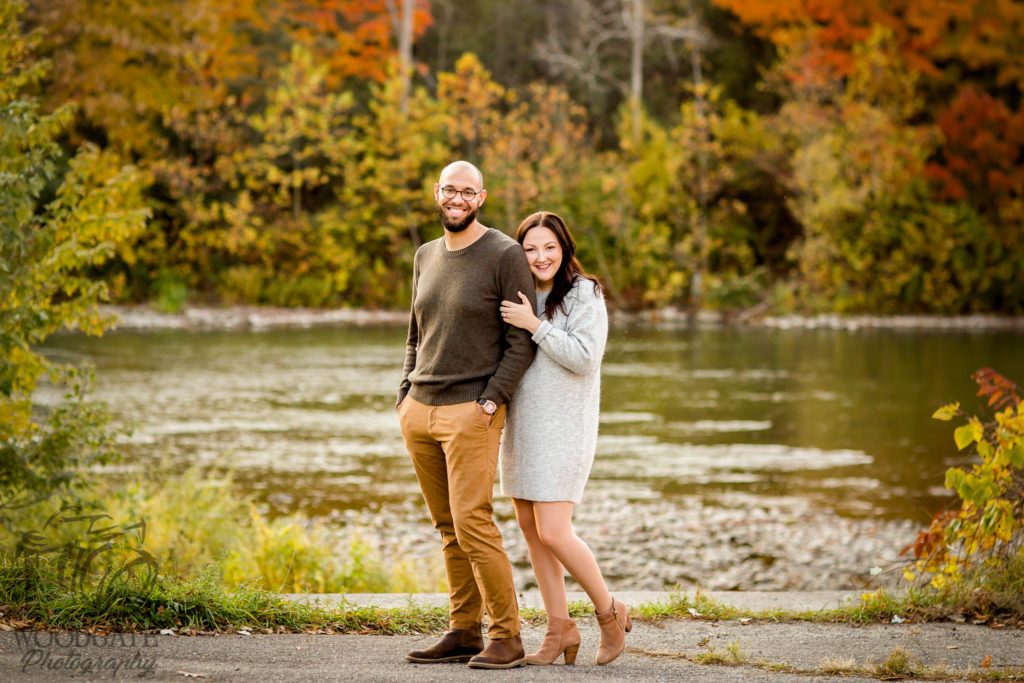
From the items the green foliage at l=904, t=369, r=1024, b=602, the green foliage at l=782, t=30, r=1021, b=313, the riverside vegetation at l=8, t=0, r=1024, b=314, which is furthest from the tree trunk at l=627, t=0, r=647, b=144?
the green foliage at l=904, t=369, r=1024, b=602

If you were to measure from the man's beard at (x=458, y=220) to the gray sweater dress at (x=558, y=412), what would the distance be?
0.50 meters

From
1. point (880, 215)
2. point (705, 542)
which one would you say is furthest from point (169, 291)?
point (705, 542)

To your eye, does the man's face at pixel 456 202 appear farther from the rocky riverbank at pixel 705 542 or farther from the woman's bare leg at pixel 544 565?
the rocky riverbank at pixel 705 542

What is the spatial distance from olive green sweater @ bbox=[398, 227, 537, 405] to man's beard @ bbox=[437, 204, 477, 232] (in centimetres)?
9

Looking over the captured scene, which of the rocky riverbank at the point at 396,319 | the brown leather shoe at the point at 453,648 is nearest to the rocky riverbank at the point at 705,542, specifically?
the brown leather shoe at the point at 453,648

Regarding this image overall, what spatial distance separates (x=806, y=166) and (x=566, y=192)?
6.53 metres

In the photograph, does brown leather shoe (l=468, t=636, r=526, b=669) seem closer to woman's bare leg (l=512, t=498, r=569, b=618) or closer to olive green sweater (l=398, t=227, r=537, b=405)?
woman's bare leg (l=512, t=498, r=569, b=618)

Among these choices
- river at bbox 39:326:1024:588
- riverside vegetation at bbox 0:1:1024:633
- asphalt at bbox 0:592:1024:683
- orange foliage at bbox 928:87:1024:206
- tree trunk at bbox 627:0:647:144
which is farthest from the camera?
tree trunk at bbox 627:0:647:144

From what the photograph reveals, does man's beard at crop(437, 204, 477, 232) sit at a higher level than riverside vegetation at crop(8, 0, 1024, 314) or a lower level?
lower

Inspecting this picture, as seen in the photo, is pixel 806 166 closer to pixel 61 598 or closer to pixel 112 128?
pixel 112 128

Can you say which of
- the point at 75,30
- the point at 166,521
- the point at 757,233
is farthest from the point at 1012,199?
the point at 166,521

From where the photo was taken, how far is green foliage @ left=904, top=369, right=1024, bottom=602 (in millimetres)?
5309

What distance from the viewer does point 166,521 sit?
7.84 m

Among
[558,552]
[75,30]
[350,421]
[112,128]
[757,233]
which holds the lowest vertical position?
[350,421]
